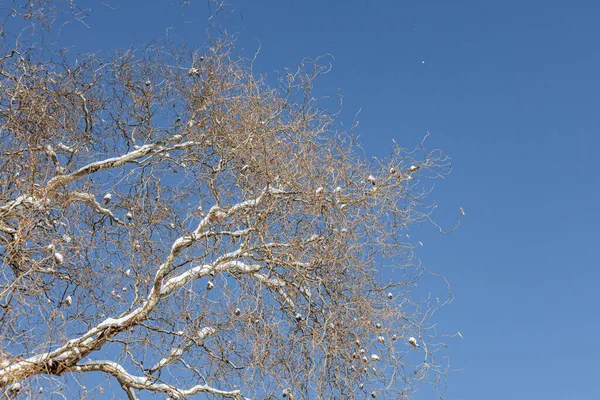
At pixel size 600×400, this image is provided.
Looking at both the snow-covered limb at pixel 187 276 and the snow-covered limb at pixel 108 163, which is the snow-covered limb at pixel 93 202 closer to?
the snow-covered limb at pixel 108 163

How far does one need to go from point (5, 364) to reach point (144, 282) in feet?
4.24

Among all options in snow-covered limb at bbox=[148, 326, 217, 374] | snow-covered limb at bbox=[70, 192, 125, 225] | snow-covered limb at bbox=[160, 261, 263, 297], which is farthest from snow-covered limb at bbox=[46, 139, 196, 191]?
snow-covered limb at bbox=[148, 326, 217, 374]

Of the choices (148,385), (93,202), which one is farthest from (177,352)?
(93,202)

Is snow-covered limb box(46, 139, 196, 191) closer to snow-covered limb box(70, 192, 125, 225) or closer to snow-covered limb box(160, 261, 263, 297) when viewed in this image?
snow-covered limb box(70, 192, 125, 225)

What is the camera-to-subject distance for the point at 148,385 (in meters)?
5.97

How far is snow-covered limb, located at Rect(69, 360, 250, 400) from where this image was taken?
585 centimetres

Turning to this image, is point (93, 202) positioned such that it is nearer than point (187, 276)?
No

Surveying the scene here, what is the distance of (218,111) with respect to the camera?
6.93 metres

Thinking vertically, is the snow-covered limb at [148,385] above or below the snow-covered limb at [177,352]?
below

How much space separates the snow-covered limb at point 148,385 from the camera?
230 inches

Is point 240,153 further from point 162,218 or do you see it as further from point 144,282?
point 144,282

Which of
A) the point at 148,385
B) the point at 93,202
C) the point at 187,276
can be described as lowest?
the point at 148,385

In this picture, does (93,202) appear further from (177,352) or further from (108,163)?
(177,352)

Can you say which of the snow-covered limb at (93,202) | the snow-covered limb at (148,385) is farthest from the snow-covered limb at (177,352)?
the snow-covered limb at (93,202)
